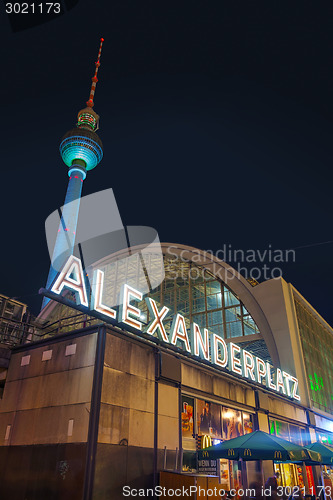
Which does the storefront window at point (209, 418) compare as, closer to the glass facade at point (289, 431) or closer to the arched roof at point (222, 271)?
the glass facade at point (289, 431)

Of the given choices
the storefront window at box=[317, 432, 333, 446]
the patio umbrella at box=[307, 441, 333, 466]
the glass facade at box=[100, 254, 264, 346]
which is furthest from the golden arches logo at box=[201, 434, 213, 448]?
the storefront window at box=[317, 432, 333, 446]

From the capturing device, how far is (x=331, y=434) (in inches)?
1119

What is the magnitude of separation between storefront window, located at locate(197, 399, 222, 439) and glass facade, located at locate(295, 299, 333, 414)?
1330cm

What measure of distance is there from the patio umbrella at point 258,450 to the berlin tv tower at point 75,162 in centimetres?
6576

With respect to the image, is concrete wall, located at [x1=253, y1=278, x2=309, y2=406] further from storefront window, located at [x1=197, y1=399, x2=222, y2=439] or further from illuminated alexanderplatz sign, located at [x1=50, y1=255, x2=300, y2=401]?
storefront window, located at [x1=197, y1=399, x2=222, y2=439]

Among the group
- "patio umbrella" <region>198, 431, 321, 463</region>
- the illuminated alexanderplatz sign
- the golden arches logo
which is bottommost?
"patio umbrella" <region>198, 431, 321, 463</region>

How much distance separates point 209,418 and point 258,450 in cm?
406

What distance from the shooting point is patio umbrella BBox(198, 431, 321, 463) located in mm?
12430

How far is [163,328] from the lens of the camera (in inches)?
602

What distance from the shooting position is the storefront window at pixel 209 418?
15.9 m

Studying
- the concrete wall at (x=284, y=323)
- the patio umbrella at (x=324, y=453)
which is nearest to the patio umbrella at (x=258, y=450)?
the patio umbrella at (x=324, y=453)

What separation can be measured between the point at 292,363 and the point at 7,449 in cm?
1944

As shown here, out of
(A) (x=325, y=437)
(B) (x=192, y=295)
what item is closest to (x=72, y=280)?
(B) (x=192, y=295)

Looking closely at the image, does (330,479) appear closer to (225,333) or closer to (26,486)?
(225,333)
